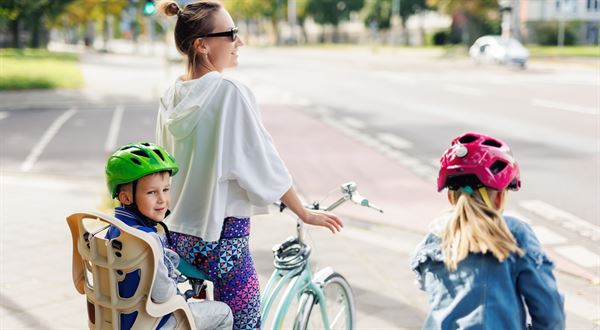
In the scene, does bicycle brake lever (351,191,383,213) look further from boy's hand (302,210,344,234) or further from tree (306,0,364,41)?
tree (306,0,364,41)

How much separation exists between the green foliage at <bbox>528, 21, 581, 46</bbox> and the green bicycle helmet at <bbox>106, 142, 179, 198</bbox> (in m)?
52.8

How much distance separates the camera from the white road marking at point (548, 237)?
623 centimetres

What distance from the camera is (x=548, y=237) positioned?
20.9 ft

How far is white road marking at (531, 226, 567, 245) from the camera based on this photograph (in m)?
6.23

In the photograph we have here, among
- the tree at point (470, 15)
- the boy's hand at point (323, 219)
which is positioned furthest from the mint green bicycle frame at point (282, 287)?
the tree at point (470, 15)

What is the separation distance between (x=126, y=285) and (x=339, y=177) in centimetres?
698

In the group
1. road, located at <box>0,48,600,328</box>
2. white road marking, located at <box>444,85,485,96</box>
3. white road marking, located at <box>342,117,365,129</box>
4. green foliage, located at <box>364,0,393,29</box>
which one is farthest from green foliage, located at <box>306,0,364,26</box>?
white road marking, located at <box>342,117,365,129</box>

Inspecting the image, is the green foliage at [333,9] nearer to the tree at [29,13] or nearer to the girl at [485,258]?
the tree at [29,13]

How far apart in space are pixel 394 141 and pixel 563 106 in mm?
6417

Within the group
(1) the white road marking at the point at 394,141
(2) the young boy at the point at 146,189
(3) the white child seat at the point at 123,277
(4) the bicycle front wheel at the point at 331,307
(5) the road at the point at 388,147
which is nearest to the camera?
(3) the white child seat at the point at 123,277

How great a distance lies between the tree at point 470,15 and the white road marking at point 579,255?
4244cm

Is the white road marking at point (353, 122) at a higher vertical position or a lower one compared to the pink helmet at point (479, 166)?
lower

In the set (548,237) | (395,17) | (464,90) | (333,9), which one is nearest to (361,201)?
(548,237)

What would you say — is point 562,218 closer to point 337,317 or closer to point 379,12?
point 337,317
